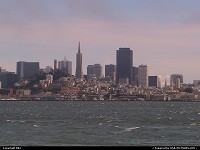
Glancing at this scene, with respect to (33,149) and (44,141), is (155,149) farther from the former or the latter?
(44,141)

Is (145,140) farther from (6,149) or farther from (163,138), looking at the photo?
(6,149)

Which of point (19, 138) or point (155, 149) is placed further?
point (19, 138)

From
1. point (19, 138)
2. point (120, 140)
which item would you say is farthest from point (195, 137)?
point (19, 138)

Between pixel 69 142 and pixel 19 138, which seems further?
pixel 19 138

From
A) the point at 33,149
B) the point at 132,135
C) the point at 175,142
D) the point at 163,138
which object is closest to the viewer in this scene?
the point at 33,149

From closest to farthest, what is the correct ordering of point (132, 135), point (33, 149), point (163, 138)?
point (33, 149)
point (163, 138)
point (132, 135)

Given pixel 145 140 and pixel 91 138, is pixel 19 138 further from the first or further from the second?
pixel 145 140

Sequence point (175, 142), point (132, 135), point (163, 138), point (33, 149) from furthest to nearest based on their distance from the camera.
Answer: point (132, 135) < point (163, 138) < point (175, 142) < point (33, 149)

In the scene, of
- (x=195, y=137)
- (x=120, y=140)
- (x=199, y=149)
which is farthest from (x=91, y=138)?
(x=199, y=149)
